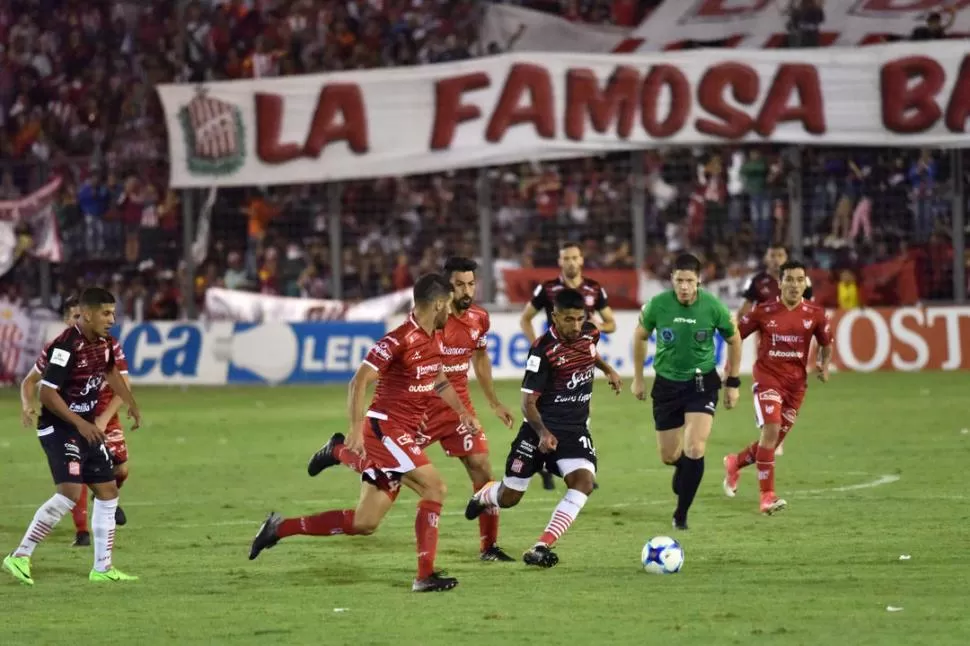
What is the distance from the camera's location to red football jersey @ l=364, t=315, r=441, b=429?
10.8 meters

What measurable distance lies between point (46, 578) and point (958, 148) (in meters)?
20.3

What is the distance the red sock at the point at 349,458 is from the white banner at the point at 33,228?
68.6 ft

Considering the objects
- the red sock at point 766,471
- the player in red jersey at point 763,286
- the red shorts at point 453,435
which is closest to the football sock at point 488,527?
the red shorts at point 453,435

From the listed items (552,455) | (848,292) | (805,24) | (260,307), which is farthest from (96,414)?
(805,24)

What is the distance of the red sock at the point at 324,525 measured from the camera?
11039 mm

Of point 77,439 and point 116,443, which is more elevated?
point 77,439

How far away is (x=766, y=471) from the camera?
14648 millimetres

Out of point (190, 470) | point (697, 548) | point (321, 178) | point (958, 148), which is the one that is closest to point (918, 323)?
point (958, 148)

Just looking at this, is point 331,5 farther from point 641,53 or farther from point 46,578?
point 46,578

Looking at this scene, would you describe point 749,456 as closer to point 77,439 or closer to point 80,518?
point 80,518

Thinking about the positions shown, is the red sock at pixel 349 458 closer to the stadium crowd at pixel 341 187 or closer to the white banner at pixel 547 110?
the stadium crowd at pixel 341 187

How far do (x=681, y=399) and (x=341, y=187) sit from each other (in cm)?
1871

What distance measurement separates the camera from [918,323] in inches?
1094

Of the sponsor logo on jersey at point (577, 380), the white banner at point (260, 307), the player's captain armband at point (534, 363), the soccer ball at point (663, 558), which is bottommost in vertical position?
the white banner at point (260, 307)
